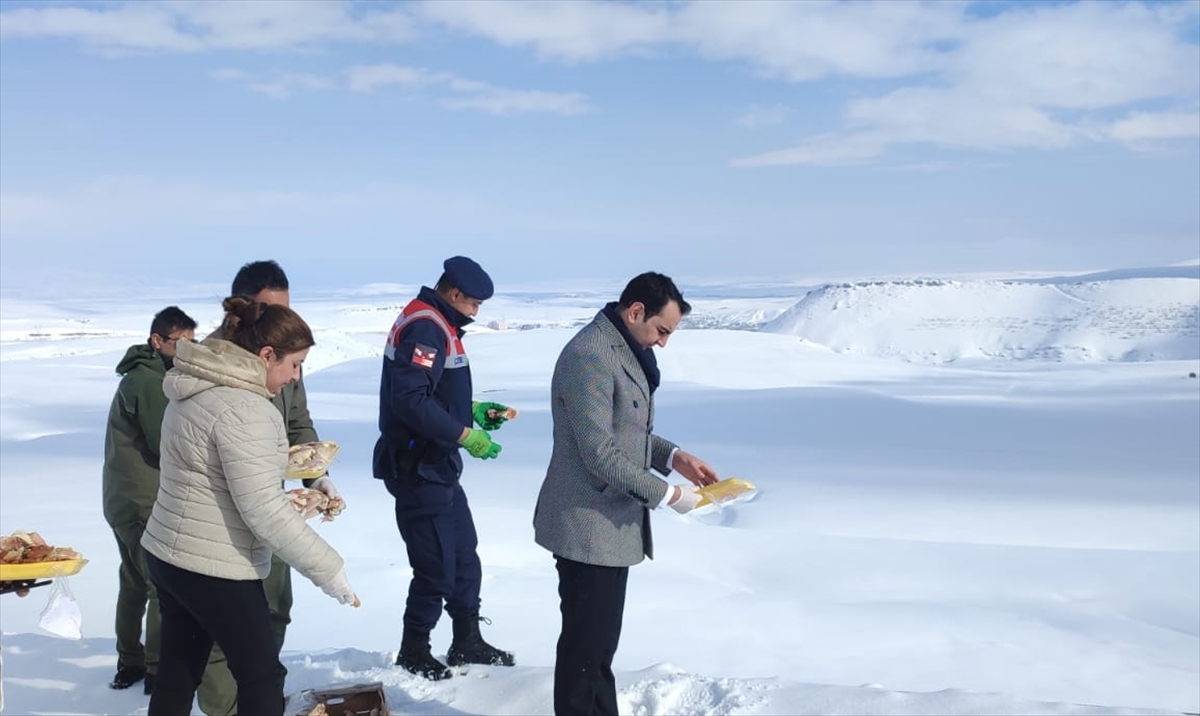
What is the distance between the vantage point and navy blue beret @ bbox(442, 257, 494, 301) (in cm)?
398

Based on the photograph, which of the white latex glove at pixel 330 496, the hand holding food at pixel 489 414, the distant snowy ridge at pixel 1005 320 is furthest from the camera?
the distant snowy ridge at pixel 1005 320

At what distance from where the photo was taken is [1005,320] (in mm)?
44250

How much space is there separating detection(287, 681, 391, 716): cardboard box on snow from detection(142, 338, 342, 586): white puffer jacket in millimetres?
1073

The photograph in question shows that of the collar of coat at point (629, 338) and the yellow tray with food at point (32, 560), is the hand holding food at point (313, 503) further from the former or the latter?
A: the collar of coat at point (629, 338)

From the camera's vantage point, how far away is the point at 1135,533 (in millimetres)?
7668

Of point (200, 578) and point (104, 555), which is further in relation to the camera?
point (104, 555)

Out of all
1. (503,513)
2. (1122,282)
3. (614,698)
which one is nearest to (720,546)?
(503,513)

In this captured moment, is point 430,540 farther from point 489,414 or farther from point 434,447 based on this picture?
point 489,414

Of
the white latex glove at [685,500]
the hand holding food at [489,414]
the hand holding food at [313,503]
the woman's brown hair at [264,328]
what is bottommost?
the hand holding food at [313,503]

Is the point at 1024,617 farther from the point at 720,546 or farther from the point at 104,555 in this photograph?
the point at 104,555

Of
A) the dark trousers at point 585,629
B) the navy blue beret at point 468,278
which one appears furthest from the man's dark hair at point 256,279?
the dark trousers at point 585,629

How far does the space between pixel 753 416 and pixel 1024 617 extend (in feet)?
31.4

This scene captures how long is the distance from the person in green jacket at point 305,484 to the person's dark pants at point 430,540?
0.40 meters

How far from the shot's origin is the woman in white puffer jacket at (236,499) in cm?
257
